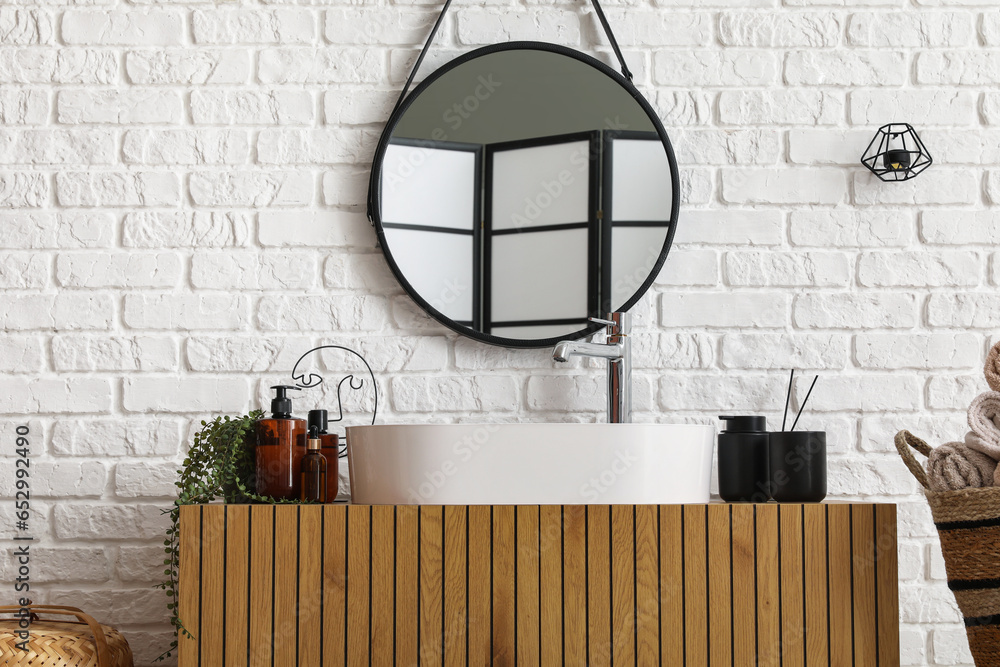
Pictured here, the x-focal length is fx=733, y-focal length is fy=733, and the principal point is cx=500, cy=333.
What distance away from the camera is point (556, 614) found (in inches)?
36.6

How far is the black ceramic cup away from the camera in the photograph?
40.3 inches

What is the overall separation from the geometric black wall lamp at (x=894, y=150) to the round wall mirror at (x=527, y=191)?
0.36 m

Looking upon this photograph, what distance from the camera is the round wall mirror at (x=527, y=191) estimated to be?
1.26 m

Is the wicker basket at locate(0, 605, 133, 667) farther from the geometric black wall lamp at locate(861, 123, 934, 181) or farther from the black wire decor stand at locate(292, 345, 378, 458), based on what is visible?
the geometric black wall lamp at locate(861, 123, 934, 181)

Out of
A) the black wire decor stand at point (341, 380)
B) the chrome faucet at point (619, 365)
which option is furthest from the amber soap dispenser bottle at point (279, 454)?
the chrome faucet at point (619, 365)

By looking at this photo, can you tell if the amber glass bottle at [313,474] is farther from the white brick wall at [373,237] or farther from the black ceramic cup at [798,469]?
the black ceramic cup at [798,469]

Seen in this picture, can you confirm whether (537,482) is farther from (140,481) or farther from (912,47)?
(912,47)

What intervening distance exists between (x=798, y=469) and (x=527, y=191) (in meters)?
0.62

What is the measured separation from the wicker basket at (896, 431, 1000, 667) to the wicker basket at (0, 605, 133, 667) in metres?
1.14

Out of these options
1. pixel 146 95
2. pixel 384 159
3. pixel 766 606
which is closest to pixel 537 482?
pixel 766 606

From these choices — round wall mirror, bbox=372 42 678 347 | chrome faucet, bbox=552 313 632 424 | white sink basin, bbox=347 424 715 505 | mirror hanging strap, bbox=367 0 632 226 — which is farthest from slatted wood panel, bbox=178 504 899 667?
mirror hanging strap, bbox=367 0 632 226

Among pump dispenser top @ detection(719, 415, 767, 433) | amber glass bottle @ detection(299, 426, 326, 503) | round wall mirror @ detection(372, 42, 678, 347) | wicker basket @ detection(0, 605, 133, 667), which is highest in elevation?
round wall mirror @ detection(372, 42, 678, 347)

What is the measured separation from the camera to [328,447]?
109 centimetres

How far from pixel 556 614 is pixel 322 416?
0.44 metres
